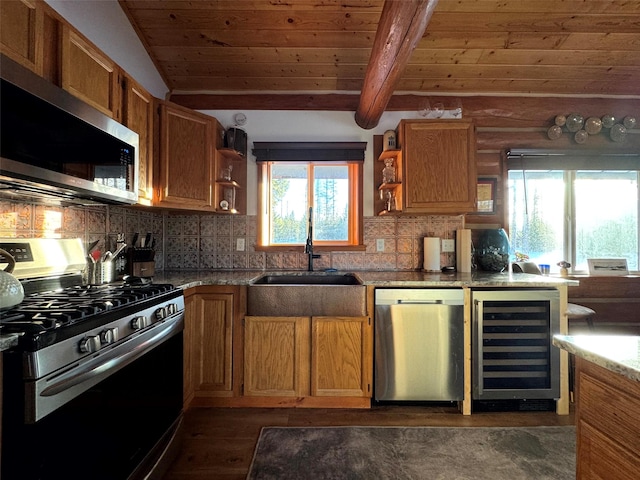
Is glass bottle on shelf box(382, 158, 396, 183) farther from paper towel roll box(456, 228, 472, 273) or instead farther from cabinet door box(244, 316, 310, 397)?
cabinet door box(244, 316, 310, 397)

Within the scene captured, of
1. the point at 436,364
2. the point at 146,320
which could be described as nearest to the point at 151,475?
the point at 146,320

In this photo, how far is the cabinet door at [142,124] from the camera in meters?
1.89

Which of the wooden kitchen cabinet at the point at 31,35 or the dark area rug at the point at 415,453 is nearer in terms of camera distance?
the wooden kitchen cabinet at the point at 31,35

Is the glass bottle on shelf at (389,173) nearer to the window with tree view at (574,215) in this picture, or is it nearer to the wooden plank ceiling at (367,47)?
the wooden plank ceiling at (367,47)

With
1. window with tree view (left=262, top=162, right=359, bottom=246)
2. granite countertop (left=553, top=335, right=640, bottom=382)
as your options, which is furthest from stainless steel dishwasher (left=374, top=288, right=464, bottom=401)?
granite countertop (left=553, top=335, right=640, bottom=382)

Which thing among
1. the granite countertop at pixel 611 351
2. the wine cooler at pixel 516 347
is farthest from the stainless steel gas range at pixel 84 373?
the wine cooler at pixel 516 347

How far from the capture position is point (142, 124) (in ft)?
6.74

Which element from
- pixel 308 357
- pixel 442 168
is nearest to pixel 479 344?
pixel 308 357

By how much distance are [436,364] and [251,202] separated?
2.02 metres

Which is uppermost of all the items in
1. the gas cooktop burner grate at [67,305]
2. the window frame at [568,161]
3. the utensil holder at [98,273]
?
the window frame at [568,161]

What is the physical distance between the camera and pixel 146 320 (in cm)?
139

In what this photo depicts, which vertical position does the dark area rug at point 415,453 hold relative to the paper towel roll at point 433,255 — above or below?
below

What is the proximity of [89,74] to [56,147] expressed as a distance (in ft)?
1.90

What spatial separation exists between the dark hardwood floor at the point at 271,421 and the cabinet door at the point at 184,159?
150 cm
